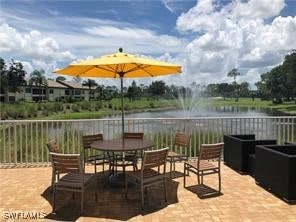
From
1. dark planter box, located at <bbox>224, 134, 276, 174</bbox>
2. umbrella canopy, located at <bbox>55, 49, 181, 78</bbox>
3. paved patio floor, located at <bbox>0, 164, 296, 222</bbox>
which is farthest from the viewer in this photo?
dark planter box, located at <bbox>224, 134, 276, 174</bbox>

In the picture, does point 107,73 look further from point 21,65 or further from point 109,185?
point 21,65

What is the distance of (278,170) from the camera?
4.66 meters

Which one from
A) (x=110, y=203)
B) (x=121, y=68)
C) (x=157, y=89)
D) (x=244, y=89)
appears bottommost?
(x=110, y=203)

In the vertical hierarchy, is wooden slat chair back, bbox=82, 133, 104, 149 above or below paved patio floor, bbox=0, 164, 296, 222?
above

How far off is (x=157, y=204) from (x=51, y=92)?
67.5 metres

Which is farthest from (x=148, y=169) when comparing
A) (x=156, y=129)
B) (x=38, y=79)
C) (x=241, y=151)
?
(x=38, y=79)

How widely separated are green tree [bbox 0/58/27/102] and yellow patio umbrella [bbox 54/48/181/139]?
45.8 meters

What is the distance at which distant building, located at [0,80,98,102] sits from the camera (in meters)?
56.6

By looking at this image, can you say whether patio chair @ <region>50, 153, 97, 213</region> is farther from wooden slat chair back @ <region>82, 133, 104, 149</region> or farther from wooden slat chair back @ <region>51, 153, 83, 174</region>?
wooden slat chair back @ <region>82, 133, 104, 149</region>

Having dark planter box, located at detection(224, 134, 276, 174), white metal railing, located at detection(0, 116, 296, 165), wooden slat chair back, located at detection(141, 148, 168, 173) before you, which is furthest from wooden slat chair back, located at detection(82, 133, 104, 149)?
dark planter box, located at detection(224, 134, 276, 174)

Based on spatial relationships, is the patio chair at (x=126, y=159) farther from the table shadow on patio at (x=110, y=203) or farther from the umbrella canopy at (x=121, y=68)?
the umbrella canopy at (x=121, y=68)

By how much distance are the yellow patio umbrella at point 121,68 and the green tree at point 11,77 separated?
4584 centimetres

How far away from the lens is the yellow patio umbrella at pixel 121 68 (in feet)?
15.6

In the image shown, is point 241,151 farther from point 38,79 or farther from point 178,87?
point 38,79
